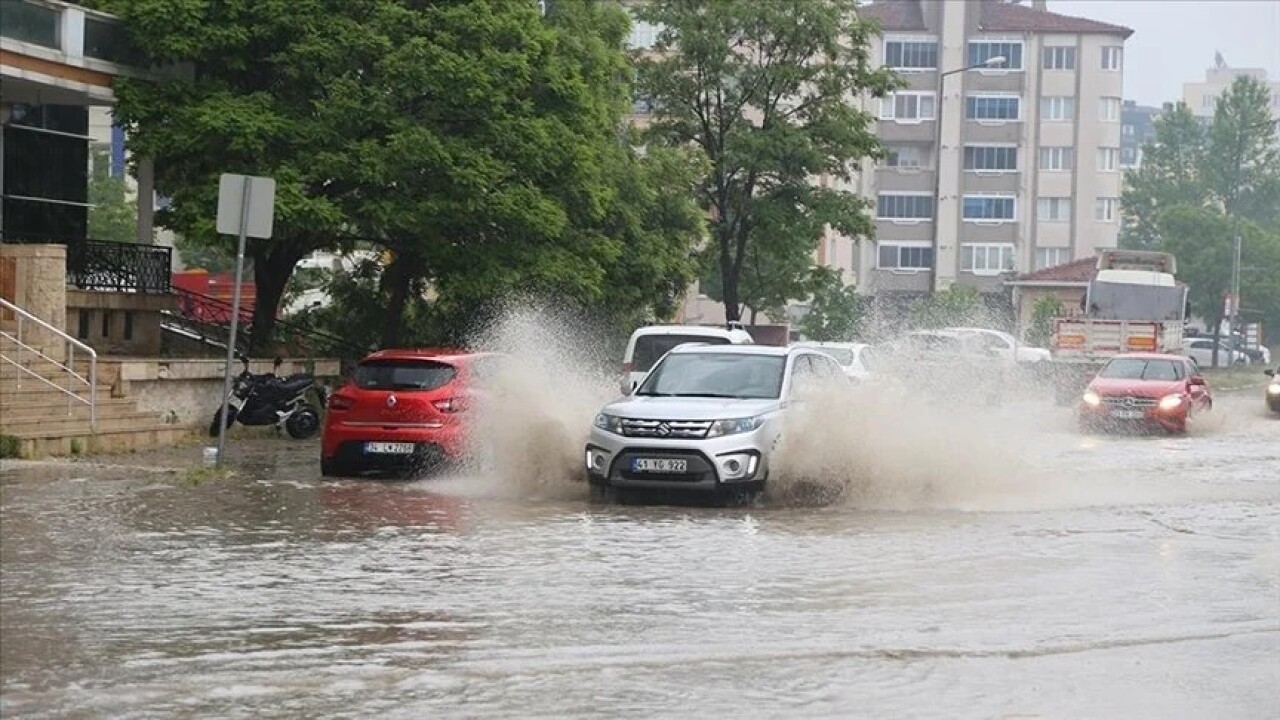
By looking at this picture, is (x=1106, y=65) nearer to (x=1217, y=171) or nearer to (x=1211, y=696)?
(x=1217, y=171)

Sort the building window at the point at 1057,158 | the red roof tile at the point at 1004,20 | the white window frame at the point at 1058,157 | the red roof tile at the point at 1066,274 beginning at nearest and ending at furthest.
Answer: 1. the red roof tile at the point at 1066,274
2. the red roof tile at the point at 1004,20
3. the building window at the point at 1057,158
4. the white window frame at the point at 1058,157

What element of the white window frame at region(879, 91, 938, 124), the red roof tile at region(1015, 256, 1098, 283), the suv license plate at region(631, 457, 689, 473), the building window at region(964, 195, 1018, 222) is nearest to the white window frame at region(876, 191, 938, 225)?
the building window at region(964, 195, 1018, 222)

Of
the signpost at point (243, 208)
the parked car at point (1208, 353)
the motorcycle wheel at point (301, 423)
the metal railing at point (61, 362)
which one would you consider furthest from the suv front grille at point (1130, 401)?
the parked car at point (1208, 353)

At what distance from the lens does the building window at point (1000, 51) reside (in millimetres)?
111688

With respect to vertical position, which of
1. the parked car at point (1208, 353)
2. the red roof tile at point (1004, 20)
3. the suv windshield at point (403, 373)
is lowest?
the parked car at point (1208, 353)

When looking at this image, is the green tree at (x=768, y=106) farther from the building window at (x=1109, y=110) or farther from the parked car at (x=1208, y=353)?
the building window at (x=1109, y=110)

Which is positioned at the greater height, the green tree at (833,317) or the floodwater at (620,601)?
the green tree at (833,317)

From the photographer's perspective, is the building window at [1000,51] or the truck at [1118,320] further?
the building window at [1000,51]

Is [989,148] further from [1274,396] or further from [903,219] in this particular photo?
[1274,396]

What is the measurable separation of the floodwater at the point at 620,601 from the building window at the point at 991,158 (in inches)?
3679

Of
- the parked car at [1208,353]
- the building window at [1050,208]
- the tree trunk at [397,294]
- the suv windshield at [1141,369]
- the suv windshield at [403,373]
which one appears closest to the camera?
the suv windshield at [403,373]

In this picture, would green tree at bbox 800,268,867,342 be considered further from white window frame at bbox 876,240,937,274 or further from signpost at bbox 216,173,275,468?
white window frame at bbox 876,240,937,274

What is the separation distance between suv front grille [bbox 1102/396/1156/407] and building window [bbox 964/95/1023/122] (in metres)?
78.8

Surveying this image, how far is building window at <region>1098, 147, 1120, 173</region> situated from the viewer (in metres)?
116
